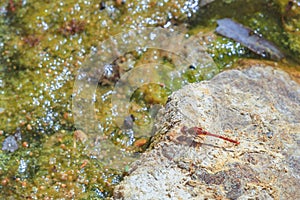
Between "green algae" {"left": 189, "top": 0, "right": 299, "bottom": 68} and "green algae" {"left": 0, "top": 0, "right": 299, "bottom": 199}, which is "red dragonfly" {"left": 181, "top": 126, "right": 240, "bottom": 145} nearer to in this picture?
"green algae" {"left": 0, "top": 0, "right": 299, "bottom": 199}

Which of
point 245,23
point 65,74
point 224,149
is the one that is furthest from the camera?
point 245,23

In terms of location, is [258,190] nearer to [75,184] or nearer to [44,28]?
[75,184]

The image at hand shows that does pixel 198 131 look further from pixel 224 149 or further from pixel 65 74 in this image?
pixel 65 74

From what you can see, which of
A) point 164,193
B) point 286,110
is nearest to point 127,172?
point 164,193

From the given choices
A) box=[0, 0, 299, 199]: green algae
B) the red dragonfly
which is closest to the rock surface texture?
the red dragonfly

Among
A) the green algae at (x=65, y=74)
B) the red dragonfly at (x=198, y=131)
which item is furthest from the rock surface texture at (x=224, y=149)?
the green algae at (x=65, y=74)

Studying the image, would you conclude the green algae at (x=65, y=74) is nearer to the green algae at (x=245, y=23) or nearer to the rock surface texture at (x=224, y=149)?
the green algae at (x=245, y=23)

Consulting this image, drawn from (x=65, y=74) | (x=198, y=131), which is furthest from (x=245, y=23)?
(x=65, y=74)
